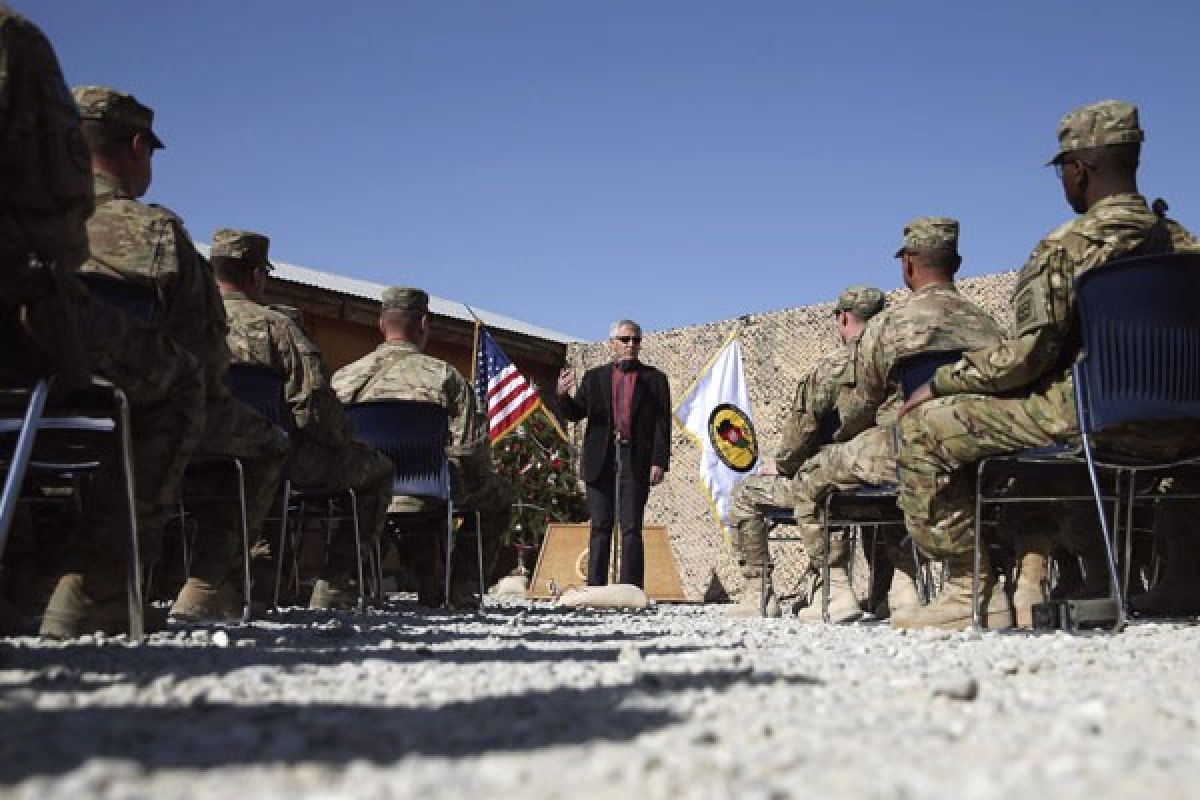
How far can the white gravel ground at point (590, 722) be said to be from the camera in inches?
53.6

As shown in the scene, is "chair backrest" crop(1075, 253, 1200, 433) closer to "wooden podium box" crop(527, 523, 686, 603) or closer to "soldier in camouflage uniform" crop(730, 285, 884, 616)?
"soldier in camouflage uniform" crop(730, 285, 884, 616)

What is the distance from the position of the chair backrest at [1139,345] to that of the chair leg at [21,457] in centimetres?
283

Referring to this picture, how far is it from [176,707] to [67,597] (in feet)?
4.35

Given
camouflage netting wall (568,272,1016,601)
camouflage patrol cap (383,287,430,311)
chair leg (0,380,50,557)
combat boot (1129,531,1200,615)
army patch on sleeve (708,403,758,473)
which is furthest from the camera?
army patch on sleeve (708,403,758,473)

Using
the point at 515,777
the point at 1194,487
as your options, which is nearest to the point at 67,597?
the point at 515,777

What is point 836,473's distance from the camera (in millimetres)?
5281

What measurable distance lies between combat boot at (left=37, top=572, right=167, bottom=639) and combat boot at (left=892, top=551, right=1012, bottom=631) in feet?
8.74

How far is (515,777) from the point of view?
4.50 feet

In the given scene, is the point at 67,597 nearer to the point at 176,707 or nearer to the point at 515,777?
the point at 176,707

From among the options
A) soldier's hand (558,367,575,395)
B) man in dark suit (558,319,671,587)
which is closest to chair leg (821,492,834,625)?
man in dark suit (558,319,671,587)

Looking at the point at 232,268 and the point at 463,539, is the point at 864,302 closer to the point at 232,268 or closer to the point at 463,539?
the point at 463,539

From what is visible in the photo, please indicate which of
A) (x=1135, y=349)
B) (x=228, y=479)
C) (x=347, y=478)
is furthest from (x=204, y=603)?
(x=1135, y=349)

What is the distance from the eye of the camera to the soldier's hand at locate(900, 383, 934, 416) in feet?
14.0

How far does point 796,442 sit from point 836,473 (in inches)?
31.2
